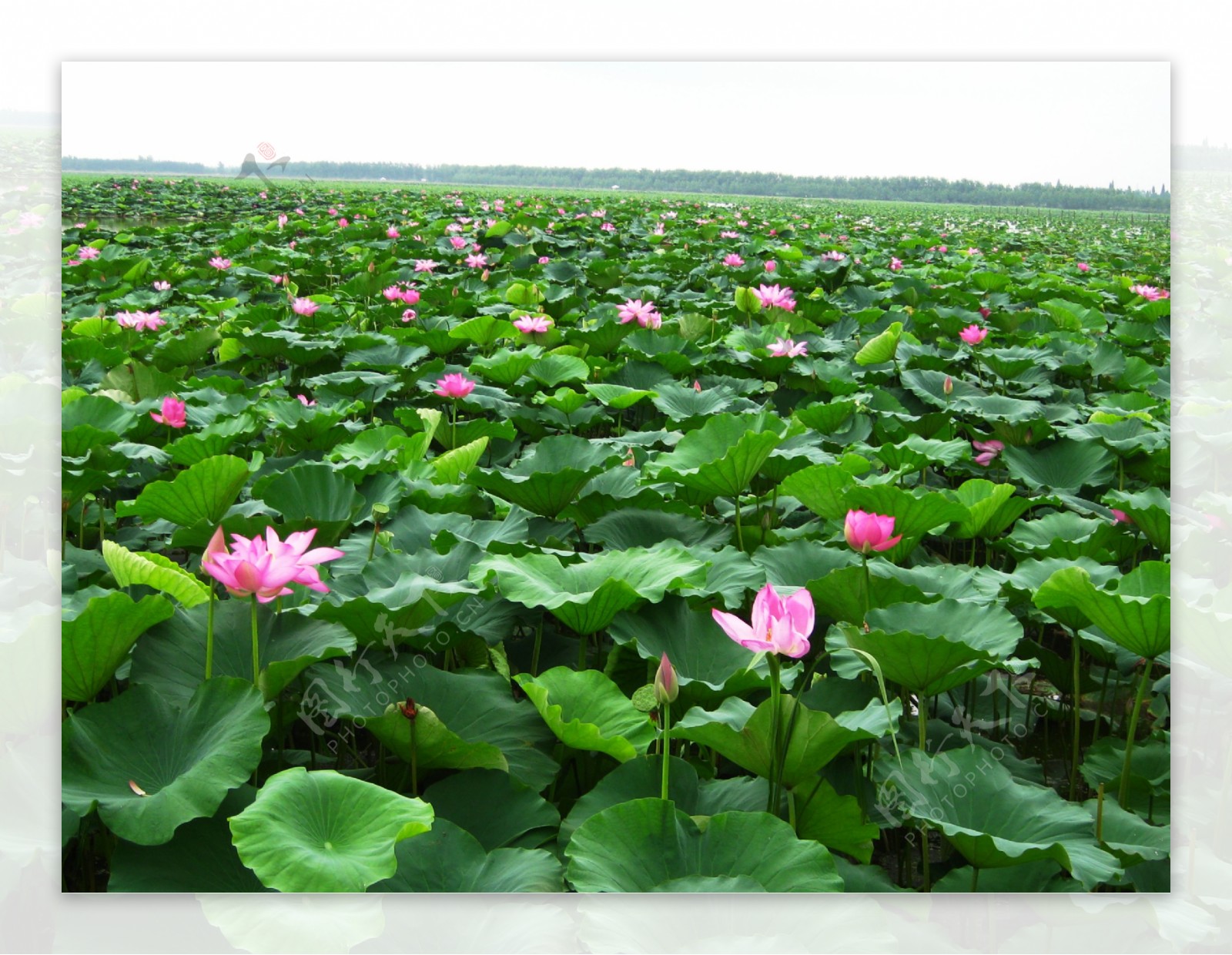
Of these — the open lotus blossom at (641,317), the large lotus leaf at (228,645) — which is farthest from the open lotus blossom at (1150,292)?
the large lotus leaf at (228,645)

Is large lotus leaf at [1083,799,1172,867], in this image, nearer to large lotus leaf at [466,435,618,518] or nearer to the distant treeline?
large lotus leaf at [466,435,618,518]

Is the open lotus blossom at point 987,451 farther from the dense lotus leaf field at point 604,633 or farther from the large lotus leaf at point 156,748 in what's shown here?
the large lotus leaf at point 156,748

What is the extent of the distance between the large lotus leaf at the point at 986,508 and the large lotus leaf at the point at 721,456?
0.38m

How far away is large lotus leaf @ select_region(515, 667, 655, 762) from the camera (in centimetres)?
120

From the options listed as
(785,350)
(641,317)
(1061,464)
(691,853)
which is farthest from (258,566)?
(641,317)

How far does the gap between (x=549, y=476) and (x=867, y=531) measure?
60 cm

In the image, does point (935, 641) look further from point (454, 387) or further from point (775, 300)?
point (775, 300)

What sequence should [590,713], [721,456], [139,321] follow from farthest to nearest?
[139,321] < [721,456] < [590,713]

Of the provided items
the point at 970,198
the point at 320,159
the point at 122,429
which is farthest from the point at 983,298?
→ the point at 122,429

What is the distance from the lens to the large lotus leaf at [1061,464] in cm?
232

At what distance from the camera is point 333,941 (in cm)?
102

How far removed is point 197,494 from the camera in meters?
1.68

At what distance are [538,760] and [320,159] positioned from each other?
4.70 ft

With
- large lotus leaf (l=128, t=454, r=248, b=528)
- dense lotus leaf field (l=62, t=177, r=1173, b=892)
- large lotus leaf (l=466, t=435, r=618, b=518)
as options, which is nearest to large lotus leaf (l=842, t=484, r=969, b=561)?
dense lotus leaf field (l=62, t=177, r=1173, b=892)
